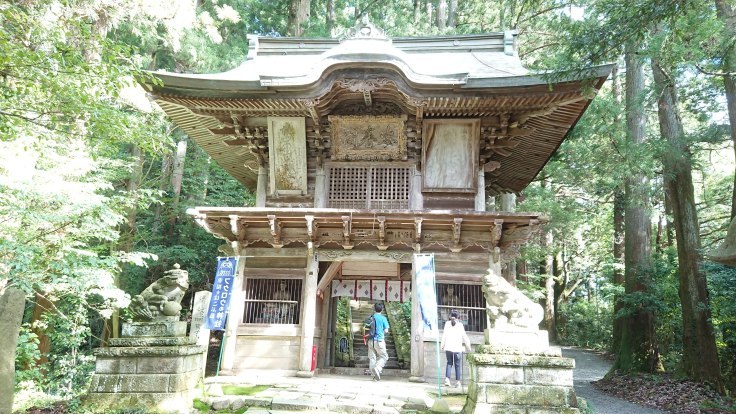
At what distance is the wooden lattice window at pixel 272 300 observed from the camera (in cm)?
941

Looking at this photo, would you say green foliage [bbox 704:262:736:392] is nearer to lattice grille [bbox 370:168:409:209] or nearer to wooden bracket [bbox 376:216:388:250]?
lattice grille [bbox 370:168:409:209]

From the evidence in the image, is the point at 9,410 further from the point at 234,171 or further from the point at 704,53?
the point at 704,53

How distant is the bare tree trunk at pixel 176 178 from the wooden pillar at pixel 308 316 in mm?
9868

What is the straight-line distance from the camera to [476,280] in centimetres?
914

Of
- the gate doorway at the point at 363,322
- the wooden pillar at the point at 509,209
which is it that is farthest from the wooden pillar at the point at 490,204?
the gate doorway at the point at 363,322

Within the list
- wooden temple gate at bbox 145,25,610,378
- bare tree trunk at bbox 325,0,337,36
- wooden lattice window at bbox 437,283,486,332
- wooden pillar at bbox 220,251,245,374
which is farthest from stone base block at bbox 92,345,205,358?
bare tree trunk at bbox 325,0,337,36

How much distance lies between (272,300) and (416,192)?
3809mm

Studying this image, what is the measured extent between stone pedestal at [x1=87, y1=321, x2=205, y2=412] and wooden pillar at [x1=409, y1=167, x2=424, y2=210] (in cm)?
512

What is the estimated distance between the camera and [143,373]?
634 centimetres

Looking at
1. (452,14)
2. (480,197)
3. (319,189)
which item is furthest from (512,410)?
(452,14)

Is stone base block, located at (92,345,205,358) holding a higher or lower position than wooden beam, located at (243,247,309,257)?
lower

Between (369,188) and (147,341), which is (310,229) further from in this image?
(147,341)

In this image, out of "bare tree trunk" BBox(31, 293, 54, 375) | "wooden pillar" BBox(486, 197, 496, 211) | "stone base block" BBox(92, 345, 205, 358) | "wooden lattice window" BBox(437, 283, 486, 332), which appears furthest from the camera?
"wooden pillar" BBox(486, 197, 496, 211)

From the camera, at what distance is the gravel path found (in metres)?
9.17
